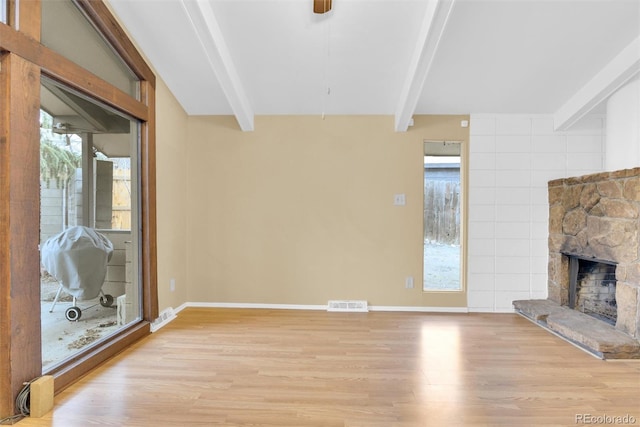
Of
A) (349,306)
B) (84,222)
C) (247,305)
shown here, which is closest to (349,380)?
(349,306)

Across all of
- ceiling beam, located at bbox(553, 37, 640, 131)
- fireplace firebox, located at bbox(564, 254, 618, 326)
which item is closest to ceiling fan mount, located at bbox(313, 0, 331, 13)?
ceiling beam, located at bbox(553, 37, 640, 131)

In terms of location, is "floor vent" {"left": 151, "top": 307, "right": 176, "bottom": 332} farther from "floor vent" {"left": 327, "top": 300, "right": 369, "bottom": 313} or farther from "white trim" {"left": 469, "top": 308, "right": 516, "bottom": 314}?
"white trim" {"left": 469, "top": 308, "right": 516, "bottom": 314}

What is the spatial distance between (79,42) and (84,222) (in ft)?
4.23

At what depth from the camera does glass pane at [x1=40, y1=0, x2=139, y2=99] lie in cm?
202

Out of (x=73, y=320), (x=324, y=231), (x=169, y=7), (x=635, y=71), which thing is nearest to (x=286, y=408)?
(x=73, y=320)

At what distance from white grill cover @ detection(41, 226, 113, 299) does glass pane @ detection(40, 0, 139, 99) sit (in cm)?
121

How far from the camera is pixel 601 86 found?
2.92 m

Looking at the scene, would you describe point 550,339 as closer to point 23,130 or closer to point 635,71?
point 635,71

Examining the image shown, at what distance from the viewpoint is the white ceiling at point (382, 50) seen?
240 centimetres

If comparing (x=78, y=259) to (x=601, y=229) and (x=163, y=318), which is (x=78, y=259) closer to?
(x=163, y=318)

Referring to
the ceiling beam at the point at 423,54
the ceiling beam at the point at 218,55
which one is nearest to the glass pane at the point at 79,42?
the ceiling beam at the point at 218,55

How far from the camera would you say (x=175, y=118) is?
3.49 meters

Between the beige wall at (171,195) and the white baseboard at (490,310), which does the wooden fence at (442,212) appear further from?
the beige wall at (171,195)

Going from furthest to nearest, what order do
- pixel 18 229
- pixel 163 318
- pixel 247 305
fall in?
pixel 247 305 < pixel 163 318 < pixel 18 229
